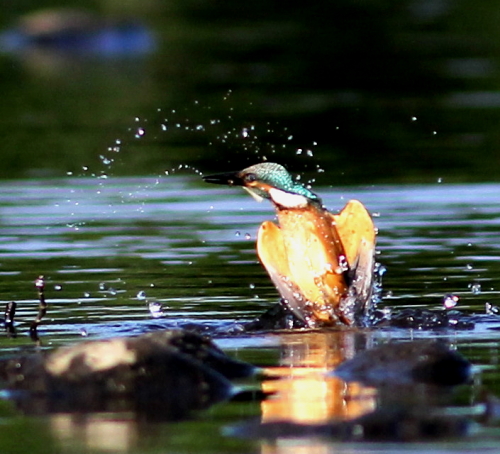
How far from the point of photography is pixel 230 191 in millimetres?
15797

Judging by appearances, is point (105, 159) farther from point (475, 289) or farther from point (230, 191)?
point (475, 289)

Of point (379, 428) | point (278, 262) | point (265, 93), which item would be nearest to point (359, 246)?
point (278, 262)

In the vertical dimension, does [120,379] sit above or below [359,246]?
below

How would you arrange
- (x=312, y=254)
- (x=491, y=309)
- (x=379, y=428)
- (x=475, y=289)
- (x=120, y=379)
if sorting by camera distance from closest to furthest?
(x=379, y=428)
(x=120, y=379)
(x=491, y=309)
(x=312, y=254)
(x=475, y=289)

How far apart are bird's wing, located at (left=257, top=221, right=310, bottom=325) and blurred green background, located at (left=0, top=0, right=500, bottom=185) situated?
20.9 feet

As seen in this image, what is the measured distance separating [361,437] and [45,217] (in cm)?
854

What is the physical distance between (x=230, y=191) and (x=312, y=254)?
6027 mm

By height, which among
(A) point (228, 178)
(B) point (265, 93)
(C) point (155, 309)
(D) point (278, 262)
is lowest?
(C) point (155, 309)

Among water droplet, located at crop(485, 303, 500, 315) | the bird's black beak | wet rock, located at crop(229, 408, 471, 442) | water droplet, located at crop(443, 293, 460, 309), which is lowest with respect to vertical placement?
wet rock, located at crop(229, 408, 471, 442)

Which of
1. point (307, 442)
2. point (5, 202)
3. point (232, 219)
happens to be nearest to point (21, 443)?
point (307, 442)

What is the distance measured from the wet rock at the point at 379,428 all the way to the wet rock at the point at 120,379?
0.74m

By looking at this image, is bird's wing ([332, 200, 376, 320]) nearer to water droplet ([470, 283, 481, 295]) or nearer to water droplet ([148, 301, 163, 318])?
water droplet ([470, 283, 481, 295])

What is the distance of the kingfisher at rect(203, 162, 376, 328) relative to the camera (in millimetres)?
9820

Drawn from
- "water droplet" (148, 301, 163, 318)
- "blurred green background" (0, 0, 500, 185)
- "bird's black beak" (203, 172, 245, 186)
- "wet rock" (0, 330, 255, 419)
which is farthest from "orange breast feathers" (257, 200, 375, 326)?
"blurred green background" (0, 0, 500, 185)
